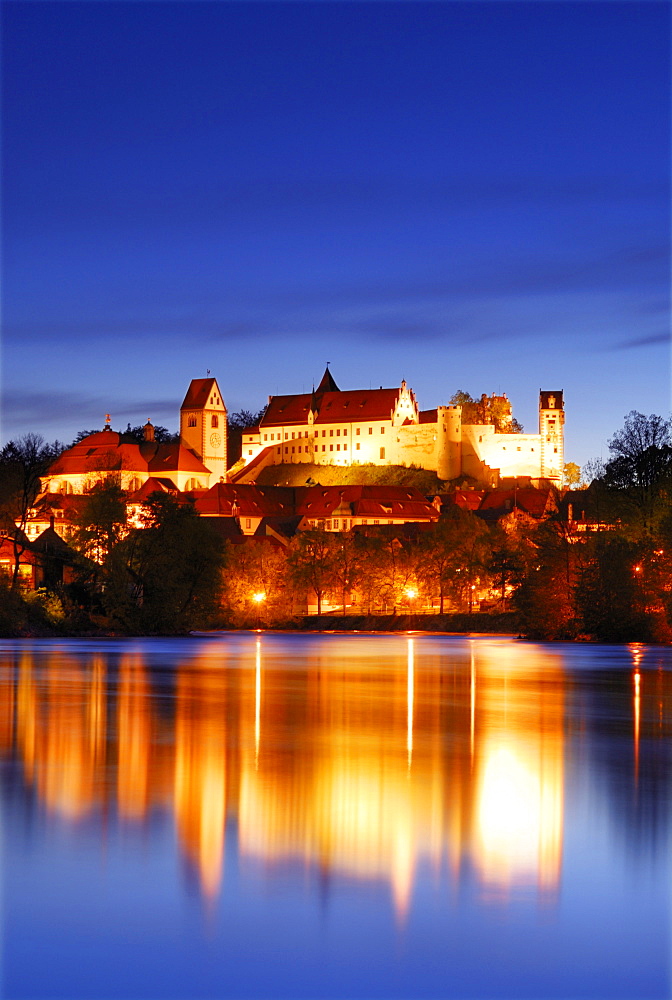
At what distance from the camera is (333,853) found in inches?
432

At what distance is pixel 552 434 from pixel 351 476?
32.1 m

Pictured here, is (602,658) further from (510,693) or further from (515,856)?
(515,856)

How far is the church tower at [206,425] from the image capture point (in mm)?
193750

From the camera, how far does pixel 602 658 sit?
46.4 metres

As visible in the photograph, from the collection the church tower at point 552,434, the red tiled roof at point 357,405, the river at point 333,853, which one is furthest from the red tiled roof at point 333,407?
the river at point 333,853

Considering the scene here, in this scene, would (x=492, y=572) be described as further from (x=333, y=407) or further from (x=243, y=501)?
(x=333, y=407)

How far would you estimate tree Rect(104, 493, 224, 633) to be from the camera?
219 feet

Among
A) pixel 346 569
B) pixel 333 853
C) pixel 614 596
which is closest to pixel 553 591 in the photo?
pixel 614 596

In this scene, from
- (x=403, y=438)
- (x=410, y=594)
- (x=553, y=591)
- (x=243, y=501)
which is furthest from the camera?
(x=403, y=438)

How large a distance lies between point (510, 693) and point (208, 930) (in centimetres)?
2119

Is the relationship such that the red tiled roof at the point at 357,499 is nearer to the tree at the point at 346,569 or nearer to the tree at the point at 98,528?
the tree at the point at 346,569

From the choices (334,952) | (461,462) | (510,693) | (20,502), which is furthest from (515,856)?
(461,462)

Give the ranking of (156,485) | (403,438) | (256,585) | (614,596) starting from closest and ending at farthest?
(614,596) < (256,585) < (156,485) < (403,438)

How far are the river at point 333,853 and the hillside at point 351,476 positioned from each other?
491 feet
